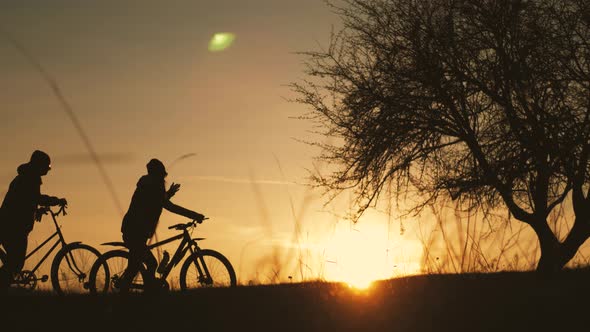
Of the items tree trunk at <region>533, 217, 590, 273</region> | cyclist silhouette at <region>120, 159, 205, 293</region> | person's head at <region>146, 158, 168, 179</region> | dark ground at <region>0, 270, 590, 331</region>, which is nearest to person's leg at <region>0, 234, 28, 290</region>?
dark ground at <region>0, 270, 590, 331</region>

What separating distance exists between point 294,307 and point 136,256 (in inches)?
98.2

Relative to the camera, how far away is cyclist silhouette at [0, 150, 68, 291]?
1027cm

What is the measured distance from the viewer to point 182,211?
9984 millimetres

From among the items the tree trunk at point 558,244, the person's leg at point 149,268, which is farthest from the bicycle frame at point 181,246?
the tree trunk at point 558,244

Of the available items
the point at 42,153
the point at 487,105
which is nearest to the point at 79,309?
the point at 42,153

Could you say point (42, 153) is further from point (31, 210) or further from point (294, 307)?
point (294, 307)

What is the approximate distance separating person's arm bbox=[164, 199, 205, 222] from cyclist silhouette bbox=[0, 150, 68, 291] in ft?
6.82

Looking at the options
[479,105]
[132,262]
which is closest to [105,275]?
[132,262]

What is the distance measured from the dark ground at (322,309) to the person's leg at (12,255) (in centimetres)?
37

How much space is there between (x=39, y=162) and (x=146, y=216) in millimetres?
1975

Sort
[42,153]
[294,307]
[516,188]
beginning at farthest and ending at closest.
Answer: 1. [516,188]
2. [42,153]
3. [294,307]

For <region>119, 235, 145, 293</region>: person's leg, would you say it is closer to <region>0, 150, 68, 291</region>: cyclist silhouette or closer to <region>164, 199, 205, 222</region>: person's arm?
<region>164, 199, 205, 222</region>: person's arm

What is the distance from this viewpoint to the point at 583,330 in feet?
25.7

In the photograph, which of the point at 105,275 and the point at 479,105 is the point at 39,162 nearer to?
the point at 105,275
